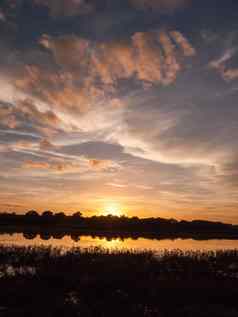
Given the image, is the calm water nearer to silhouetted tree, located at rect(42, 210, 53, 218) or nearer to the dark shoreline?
the dark shoreline

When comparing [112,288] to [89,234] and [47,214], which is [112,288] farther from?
[47,214]

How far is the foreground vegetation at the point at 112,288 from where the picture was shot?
13359mm

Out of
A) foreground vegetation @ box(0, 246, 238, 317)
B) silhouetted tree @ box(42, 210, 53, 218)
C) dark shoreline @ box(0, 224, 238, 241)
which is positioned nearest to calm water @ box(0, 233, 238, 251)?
dark shoreline @ box(0, 224, 238, 241)

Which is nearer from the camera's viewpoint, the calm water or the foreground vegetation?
the foreground vegetation

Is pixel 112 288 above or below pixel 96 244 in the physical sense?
below

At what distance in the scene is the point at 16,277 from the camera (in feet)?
61.8

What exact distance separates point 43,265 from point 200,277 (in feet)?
33.7

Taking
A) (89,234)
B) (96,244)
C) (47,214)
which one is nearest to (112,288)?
(96,244)

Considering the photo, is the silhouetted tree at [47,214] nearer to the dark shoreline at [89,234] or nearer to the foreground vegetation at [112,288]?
the dark shoreline at [89,234]

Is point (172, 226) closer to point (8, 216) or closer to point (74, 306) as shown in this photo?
point (8, 216)

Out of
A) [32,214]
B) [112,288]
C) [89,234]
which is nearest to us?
[112,288]

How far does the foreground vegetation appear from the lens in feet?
43.8

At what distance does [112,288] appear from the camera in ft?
57.7

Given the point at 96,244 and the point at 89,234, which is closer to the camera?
the point at 96,244
